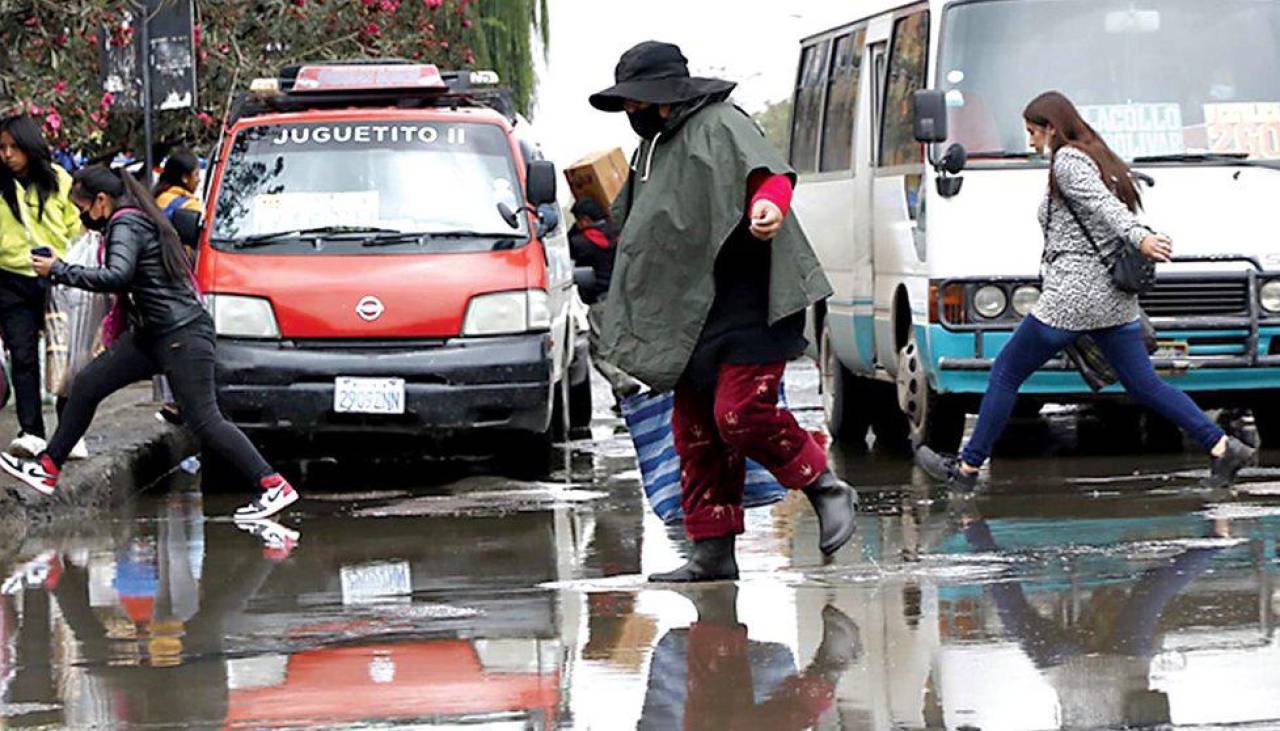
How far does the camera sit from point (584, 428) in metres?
17.2

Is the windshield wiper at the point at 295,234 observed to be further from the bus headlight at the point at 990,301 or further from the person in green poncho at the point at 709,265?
the person in green poncho at the point at 709,265

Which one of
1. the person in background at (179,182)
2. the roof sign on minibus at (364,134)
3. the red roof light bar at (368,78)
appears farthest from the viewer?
the person in background at (179,182)

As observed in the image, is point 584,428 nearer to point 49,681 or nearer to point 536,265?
point 536,265

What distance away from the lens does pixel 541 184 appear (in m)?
13.0

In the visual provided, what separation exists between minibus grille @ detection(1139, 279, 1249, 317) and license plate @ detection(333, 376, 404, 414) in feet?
11.6

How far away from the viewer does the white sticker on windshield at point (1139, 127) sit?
508 inches

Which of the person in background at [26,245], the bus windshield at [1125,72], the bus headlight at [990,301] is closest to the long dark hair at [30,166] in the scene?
the person in background at [26,245]

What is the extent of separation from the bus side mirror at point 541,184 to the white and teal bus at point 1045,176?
1780mm

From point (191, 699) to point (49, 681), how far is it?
1.89 ft

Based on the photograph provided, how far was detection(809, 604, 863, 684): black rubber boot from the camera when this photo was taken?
690 centimetres

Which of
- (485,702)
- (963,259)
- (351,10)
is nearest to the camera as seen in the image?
(485,702)

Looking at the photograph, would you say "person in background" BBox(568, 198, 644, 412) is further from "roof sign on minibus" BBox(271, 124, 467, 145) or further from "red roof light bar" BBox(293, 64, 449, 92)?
"roof sign on minibus" BBox(271, 124, 467, 145)

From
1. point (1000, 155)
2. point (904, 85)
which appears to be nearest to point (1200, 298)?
point (1000, 155)

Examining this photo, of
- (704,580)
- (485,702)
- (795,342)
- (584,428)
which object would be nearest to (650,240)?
(795,342)
